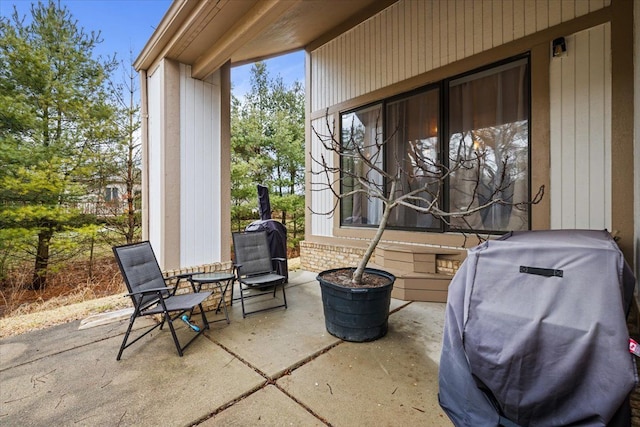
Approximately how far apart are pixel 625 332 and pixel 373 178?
162 inches

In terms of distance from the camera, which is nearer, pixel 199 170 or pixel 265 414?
pixel 265 414

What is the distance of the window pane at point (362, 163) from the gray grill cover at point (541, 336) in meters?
3.48

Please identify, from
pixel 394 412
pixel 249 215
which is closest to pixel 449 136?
pixel 394 412

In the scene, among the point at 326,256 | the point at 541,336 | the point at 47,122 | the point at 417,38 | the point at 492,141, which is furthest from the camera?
the point at 47,122

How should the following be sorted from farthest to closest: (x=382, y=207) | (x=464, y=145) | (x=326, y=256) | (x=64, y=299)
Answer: (x=326, y=256) → (x=64, y=299) → (x=382, y=207) → (x=464, y=145)

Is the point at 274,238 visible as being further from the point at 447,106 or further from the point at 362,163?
the point at 447,106

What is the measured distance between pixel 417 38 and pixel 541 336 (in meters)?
4.53

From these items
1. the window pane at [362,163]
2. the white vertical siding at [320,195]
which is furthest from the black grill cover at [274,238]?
the window pane at [362,163]

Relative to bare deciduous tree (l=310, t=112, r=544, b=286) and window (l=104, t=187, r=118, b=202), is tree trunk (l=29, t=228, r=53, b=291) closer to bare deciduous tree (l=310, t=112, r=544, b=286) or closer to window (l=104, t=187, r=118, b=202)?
window (l=104, t=187, r=118, b=202)

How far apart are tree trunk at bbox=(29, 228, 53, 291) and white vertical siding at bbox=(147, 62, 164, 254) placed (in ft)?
12.4

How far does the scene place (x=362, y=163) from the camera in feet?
17.3

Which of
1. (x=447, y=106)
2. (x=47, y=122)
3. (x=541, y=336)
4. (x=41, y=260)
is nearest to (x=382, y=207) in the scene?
(x=447, y=106)

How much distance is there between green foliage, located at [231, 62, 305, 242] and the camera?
342 inches

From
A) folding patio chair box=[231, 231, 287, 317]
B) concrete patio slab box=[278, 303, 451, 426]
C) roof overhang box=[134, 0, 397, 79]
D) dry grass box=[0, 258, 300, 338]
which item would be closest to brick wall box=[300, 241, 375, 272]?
dry grass box=[0, 258, 300, 338]
